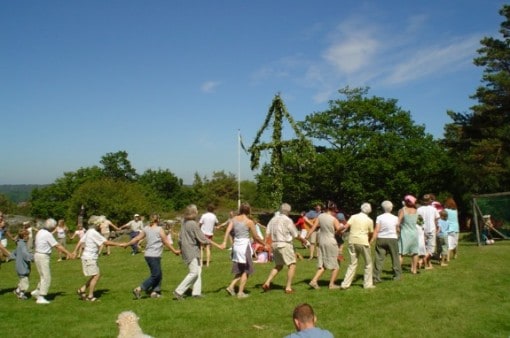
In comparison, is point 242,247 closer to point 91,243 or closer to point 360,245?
point 360,245

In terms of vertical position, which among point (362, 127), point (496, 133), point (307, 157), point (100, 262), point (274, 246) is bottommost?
point (100, 262)

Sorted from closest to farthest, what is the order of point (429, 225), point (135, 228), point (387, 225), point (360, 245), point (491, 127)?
point (360, 245) → point (387, 225) → point (429, 225) → point (135, 228) → point (491, 127)

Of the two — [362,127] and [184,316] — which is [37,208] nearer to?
[362,127]

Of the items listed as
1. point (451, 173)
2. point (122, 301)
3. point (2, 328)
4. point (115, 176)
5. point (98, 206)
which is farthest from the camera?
point (115, 176)

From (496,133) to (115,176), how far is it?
78435 mm

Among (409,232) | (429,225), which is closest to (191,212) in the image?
(409,232)

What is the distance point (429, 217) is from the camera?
1298cm

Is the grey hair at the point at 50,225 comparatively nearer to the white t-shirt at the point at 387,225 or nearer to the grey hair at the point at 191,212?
the grey hair at the point at 191,212

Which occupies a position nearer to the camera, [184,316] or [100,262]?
[184,316]

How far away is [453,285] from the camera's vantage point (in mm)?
10648

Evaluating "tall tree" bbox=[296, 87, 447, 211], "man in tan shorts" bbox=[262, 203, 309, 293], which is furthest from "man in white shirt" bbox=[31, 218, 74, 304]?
"tall tree" bbox=[296, 87, 447, 211]

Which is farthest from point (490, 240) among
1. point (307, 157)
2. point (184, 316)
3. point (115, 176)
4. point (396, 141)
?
point (115, 176)

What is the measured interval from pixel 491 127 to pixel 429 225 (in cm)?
2113

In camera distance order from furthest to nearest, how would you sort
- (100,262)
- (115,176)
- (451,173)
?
(115,176) → (451,173) → (100,262)
